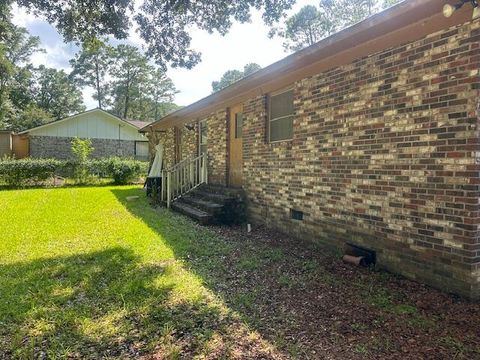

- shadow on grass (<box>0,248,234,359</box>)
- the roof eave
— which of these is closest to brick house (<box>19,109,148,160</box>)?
the roof eave

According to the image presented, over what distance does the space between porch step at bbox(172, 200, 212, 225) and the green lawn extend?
54.3 inches

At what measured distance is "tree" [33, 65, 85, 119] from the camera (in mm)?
43344

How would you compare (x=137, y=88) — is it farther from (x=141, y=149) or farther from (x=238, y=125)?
(x=238, y=125)

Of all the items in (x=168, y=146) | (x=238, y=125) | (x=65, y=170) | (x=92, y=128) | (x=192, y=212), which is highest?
(x=92, y=128)

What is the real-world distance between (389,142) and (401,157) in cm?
26

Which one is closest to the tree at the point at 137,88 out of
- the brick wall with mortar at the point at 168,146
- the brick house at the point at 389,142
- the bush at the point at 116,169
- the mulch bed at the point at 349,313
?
the bush at the point at 116,169

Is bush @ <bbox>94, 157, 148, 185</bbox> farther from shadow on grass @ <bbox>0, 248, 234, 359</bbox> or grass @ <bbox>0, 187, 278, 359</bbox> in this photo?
shadow on grass @ <bbox>0, 248, 234, 359</bbox>

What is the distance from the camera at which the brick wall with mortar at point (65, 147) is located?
23.5 metres

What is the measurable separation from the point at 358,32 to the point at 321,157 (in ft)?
6.43

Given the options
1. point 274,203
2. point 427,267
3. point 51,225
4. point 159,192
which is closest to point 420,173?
point 427,267

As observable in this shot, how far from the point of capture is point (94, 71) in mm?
44250

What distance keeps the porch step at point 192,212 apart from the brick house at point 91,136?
59.3 ft

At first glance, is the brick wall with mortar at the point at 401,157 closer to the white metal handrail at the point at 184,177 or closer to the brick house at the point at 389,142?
the brick house at the point at 389,142

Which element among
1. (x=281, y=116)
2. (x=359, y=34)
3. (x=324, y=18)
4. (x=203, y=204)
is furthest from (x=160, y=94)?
(x=359, y=34)
